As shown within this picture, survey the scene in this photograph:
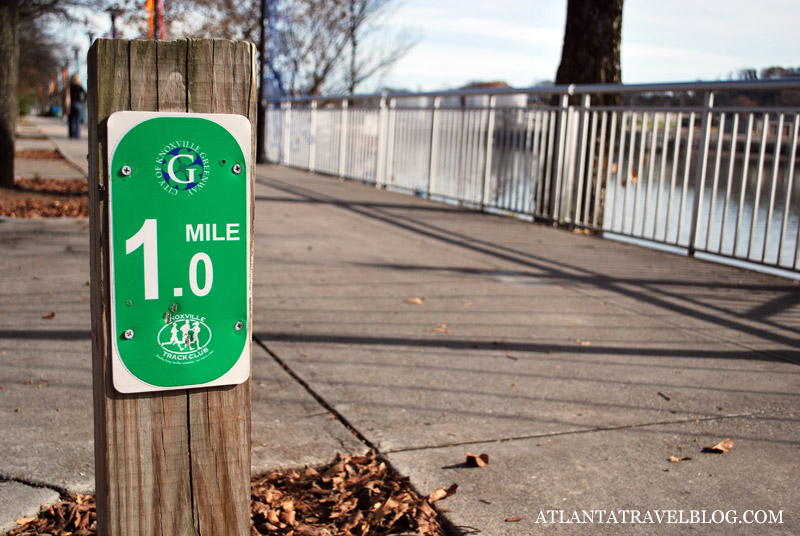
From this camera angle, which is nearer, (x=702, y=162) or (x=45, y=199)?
(x=702, y=162)

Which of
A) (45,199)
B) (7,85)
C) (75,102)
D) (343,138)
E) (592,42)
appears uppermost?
(592,42)

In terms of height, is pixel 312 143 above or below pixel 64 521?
above

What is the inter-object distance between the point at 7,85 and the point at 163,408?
36.6ft

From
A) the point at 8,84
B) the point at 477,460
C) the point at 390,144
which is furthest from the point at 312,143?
the point at 477,460

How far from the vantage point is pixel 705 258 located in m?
7.64

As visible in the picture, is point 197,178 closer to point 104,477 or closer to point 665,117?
point 104,477

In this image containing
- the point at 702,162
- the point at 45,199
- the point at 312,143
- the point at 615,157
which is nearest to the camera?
the point at 702,162

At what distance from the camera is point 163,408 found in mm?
2010

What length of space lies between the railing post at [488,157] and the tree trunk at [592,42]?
44.8 inches

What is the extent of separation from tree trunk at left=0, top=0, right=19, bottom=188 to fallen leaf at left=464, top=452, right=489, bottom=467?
33.1 ft

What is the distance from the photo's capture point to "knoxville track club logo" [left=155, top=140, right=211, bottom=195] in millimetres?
1920

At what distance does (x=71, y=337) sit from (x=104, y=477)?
2875 millimetres

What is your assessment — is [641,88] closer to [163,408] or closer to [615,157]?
[615,157]

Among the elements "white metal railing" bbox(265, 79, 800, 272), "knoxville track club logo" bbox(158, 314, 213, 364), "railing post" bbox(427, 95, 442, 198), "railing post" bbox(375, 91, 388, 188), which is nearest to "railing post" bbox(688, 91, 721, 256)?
"white metal railing" bbox(265, 79, 800, 272)
